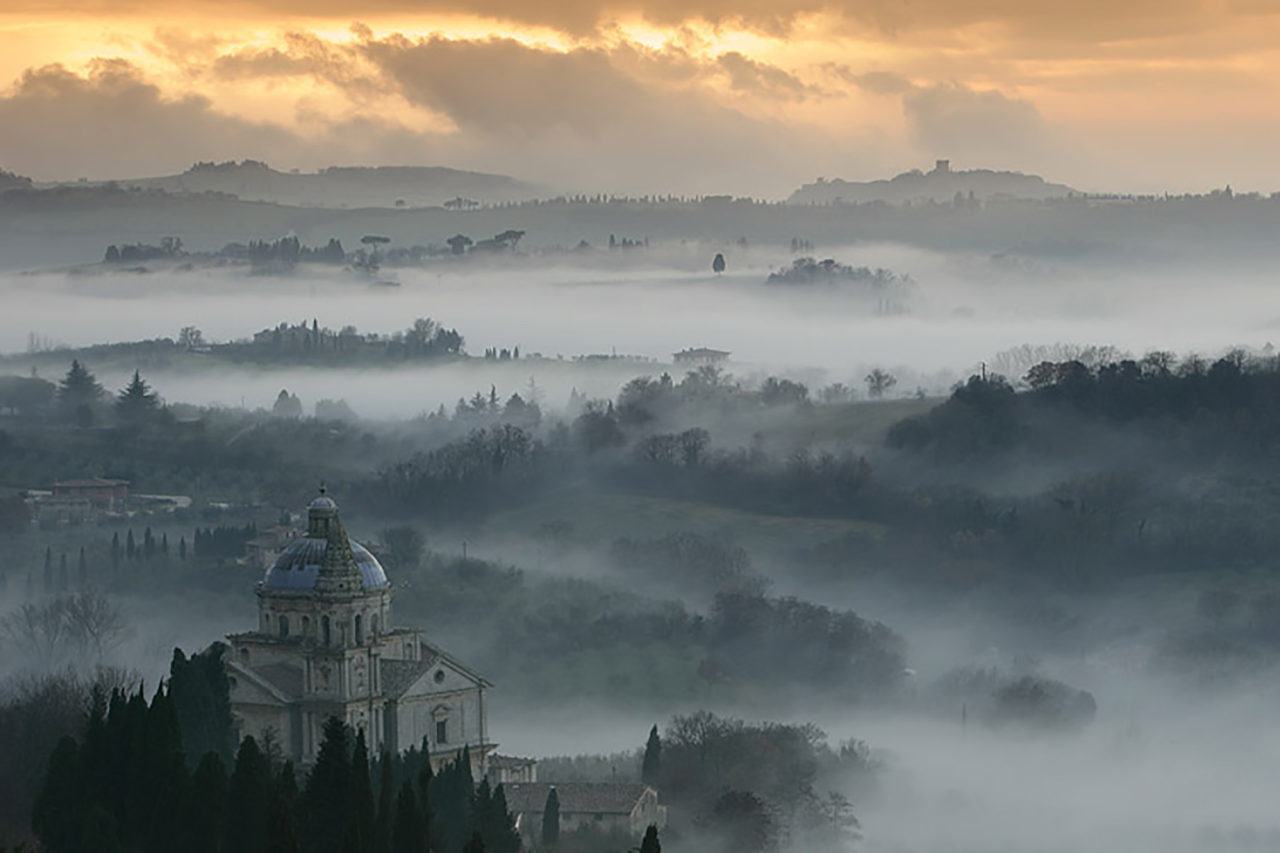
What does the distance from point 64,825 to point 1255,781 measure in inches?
3757

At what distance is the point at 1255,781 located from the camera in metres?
183

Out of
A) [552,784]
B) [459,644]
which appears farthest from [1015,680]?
[552,784]

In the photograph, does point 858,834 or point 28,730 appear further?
point 858,834

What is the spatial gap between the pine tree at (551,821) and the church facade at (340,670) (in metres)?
6.43

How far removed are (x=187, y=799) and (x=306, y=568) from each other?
45871mm

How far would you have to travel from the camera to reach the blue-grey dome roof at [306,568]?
146375 mm

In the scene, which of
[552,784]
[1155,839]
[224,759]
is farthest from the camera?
[1155,839]

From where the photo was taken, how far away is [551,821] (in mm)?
134125

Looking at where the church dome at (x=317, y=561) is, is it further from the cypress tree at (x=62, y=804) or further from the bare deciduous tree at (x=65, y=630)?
the cypress tree at (x=62, y=804)

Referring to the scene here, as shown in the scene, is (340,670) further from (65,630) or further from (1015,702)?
(1015,702)

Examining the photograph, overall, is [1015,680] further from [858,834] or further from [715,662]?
[858,834]

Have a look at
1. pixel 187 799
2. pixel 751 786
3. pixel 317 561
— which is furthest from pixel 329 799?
pixel 751 786

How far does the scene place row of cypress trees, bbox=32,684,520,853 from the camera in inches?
3920

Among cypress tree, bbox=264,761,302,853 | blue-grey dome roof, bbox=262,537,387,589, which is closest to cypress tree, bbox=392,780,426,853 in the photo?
cypress tree, bbox=264,761,302,853
